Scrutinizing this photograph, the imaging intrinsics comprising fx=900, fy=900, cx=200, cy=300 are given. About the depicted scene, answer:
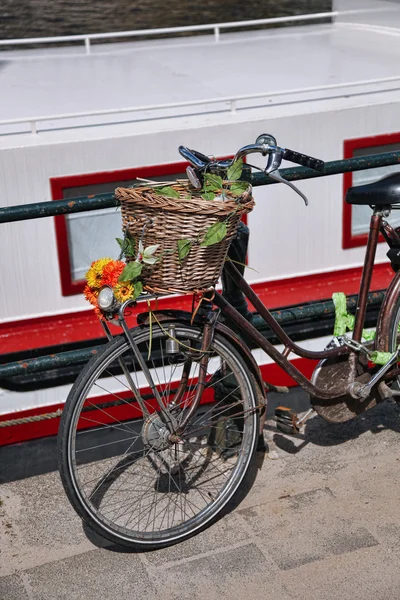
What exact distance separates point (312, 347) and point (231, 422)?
163 centimetres

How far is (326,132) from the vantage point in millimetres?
5246

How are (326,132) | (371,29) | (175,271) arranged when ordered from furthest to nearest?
(371,29), (326,132), (175,271)

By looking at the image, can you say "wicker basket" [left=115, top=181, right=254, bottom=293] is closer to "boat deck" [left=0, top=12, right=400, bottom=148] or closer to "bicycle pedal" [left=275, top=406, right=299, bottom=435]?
"bicycle pedal" [left=275, top=406, right=299, bottom=435]

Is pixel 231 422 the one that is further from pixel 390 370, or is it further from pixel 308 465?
Answer: pixel 390 370

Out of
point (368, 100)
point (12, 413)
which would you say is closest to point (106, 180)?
point (12, 413)

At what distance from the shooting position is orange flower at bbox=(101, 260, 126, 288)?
2.76 metres

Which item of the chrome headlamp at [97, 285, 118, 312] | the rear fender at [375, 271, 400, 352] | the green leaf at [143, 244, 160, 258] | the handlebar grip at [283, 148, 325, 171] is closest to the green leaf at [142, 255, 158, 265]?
the green leaf at [143, 244, 160, 258]

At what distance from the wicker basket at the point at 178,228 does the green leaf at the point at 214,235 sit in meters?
0.02

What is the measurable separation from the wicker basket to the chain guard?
772 millimetres

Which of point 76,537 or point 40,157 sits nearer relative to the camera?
point 76,537

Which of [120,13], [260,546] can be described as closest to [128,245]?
[260,546]

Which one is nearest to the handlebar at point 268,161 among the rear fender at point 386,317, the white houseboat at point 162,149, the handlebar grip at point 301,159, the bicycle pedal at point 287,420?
the handlebar grip at point 301,159

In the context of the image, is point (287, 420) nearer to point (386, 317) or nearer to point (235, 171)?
point (386, 317)

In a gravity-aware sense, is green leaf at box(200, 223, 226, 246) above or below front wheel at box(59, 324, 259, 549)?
above
